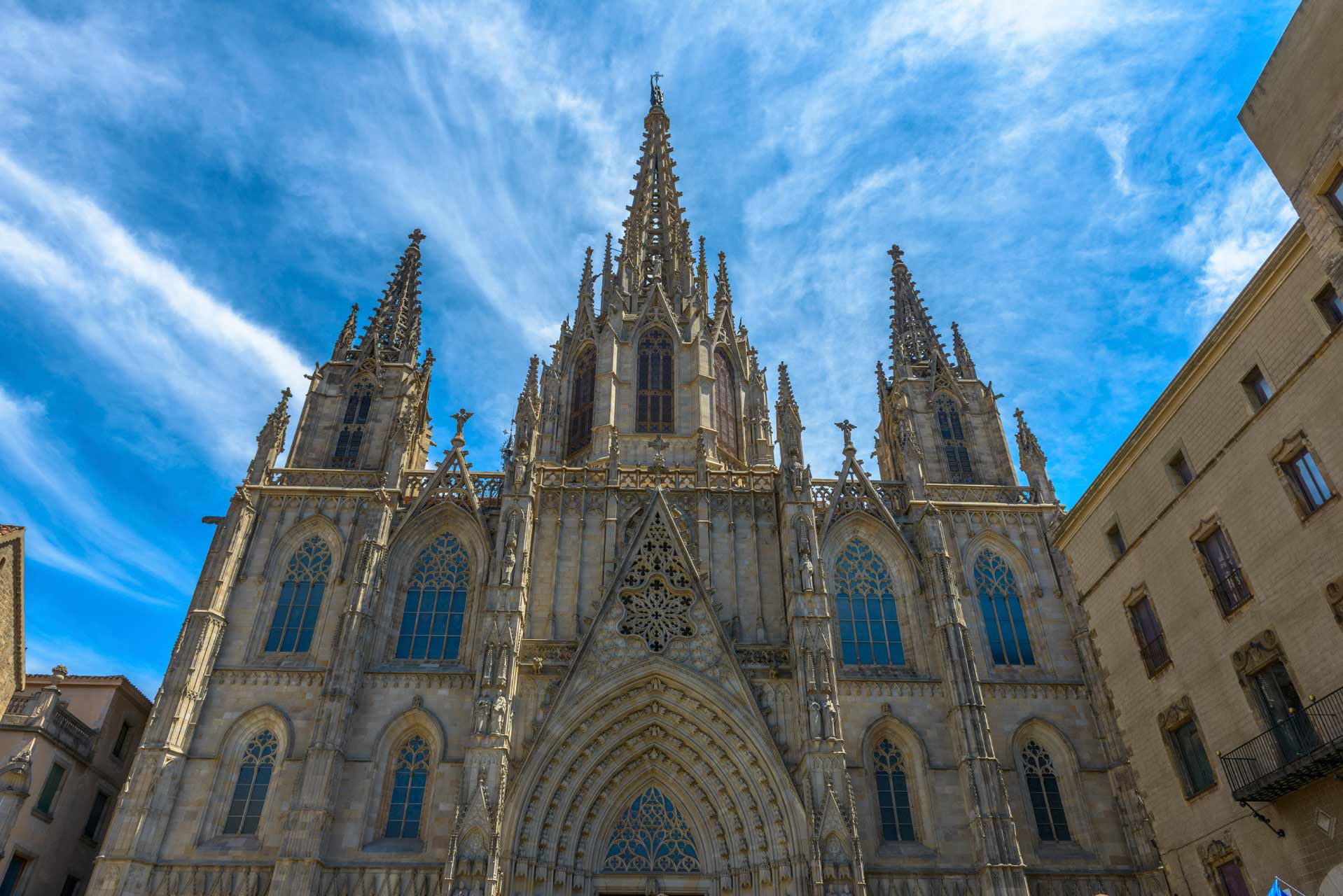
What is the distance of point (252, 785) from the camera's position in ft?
75.1

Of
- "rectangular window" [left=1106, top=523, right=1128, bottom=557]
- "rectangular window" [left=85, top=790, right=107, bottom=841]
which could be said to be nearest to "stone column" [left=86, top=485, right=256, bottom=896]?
"rectangular window" [left=85, top=790, right=107, bottom=841]

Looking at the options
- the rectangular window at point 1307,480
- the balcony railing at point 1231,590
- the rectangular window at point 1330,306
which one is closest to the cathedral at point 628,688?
the balcony railing at point 1231,590

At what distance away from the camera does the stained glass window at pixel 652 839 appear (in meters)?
22.3

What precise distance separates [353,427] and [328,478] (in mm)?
3018

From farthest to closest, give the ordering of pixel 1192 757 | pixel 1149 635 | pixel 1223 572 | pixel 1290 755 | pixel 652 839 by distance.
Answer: pixel 652 839 < pixel 1149 635 < pixel 1192 757 < pixel 1223 572 < pixel 1290 755

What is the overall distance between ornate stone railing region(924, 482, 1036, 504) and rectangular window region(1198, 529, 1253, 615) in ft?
35.3

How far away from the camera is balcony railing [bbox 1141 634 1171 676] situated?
64.4 feet

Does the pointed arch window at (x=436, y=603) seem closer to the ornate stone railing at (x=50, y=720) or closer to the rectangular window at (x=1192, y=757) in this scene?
the ornate stone railing at (x=50, y=720)

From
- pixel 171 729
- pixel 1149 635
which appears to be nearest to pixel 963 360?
pixel 1149 635

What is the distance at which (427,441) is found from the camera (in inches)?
1468

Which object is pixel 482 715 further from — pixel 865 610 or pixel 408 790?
pixel 865 610

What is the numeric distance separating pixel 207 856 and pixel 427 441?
62.6ft

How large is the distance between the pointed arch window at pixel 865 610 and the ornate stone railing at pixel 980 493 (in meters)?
3.70

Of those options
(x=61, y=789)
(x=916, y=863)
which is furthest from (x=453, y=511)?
(x=916, y=863)
